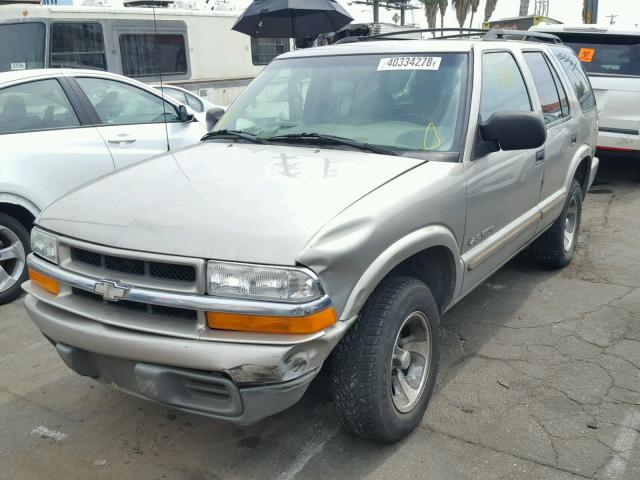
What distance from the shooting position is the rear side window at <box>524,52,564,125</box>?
4.41 m

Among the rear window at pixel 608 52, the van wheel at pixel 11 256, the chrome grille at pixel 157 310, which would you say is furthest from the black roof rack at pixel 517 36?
the van wheel at pixel 11 256

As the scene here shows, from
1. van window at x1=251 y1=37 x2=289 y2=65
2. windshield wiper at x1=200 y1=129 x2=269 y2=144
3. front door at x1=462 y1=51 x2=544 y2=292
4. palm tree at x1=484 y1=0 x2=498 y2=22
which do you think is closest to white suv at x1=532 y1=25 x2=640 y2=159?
front door at x1=462 y1=51 x2=544 y2=292

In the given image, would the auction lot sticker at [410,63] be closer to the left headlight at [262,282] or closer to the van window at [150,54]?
the left headlight at [262,282]

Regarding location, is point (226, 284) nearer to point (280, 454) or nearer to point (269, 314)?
point (269, 314)

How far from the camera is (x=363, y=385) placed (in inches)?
103

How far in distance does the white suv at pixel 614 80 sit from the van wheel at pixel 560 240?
3.18 m

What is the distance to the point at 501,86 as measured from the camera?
12.7ft

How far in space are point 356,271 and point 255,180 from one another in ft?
2.39

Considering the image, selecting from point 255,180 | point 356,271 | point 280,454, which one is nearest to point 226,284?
point 356,271

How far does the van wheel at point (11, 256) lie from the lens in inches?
188

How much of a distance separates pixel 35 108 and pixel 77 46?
17.5 ft

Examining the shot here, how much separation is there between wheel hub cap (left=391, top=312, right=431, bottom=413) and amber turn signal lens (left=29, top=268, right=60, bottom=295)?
1536 millimetres

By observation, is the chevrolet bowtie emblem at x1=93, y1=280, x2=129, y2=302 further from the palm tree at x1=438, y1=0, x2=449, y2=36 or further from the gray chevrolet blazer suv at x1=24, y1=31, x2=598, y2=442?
the palm tree at x1=438, y1=0, x2=449, y2=36

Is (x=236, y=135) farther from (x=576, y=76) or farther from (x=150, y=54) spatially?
(x=150, y=54)
